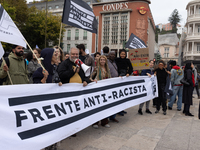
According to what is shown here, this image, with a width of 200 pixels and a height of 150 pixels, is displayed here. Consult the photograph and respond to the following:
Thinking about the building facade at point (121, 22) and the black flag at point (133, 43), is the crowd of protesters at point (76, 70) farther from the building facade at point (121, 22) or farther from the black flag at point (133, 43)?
the building facade at point (121, 22)

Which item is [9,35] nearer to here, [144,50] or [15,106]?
[15,106]

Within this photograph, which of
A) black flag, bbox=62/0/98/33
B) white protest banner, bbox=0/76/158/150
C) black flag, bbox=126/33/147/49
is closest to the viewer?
white protest banner, bbox=0/76/158/150

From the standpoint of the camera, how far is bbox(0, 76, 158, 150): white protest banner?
2438 millimetres

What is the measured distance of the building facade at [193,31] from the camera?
40.4 meters

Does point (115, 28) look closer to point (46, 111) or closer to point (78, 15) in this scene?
point (78, 15)

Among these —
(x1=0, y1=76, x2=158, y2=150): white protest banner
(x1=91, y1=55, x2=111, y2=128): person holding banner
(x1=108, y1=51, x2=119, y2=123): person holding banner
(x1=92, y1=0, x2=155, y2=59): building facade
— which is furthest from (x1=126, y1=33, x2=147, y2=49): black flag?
(x1=92, y1=0, x2=155, y2=59): building facade

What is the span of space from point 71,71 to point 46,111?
3.54 feet

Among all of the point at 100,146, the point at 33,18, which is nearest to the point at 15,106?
the point at 100,146

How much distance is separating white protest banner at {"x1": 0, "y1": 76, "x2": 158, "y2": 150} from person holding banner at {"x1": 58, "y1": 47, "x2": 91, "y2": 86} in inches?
8.3

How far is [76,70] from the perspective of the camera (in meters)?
3.83

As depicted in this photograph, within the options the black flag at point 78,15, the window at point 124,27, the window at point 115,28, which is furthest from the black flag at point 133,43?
the window at point 124,27

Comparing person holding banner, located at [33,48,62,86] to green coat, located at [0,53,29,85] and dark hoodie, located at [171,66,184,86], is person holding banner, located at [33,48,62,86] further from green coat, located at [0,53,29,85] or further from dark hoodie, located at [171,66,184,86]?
dark hoodie, located at [171,66,184,86]

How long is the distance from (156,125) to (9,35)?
4227 mm

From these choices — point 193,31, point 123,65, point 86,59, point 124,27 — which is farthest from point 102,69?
point 193,31
